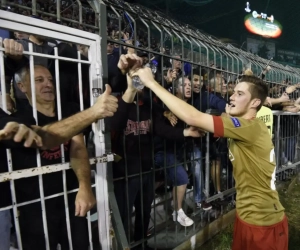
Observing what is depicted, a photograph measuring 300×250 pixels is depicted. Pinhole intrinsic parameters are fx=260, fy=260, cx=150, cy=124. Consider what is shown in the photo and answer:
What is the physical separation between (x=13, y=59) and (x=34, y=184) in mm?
843

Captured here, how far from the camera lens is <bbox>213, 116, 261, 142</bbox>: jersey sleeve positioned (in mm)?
2020

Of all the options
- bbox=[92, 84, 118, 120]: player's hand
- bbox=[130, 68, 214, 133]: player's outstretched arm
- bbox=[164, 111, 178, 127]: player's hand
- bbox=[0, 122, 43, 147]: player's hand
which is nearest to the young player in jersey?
bbox=[130, 68, 214, 133]: player's outstretched arm

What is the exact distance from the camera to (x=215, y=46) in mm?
3910

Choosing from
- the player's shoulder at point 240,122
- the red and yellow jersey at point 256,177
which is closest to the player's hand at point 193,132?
the red and yellow jersey at point 256,177

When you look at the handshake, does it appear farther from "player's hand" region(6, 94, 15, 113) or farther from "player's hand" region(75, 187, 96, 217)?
"player's hand" region(75, 187, 96, 217)

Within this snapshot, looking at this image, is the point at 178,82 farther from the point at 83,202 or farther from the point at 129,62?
the point at 83,202

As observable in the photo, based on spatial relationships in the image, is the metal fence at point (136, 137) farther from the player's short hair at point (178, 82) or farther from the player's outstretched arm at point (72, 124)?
the player's outstretched arm at point (72, 124)

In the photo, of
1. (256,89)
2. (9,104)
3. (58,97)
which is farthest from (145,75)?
(256,89)

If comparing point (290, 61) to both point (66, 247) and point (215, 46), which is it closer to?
point (215, 46)

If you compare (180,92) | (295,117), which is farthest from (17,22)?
(295,117)

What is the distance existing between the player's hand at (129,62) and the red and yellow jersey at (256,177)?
0.95m

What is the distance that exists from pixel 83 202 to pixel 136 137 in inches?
37.3

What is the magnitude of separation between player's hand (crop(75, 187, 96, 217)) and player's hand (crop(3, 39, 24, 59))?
39.1 inches

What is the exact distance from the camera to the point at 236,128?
2064 mm
